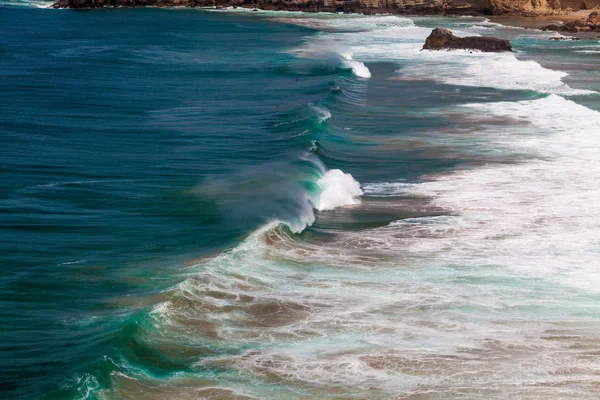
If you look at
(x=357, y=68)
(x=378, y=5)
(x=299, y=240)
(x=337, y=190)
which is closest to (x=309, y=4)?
(x=378, y=5)

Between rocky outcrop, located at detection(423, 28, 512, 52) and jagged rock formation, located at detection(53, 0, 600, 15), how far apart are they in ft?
117

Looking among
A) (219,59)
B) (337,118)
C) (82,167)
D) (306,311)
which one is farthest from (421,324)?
(219,59)

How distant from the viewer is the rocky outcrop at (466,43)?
55.3 meters

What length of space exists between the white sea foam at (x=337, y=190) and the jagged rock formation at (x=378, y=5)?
70.7 m

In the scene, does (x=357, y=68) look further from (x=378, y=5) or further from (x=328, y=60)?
(x=378, y=5)

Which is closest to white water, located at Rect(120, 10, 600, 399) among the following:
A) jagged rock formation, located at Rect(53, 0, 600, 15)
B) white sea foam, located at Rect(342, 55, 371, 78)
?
white sea foam, located at Rect(342, 55, 371, 78)

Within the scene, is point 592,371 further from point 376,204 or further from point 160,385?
point 376,204

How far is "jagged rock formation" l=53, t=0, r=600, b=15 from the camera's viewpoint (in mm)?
89938

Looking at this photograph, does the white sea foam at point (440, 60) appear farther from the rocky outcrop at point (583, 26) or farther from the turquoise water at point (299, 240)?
the rocky outcrop at point (583, 26)

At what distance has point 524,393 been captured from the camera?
1205cm

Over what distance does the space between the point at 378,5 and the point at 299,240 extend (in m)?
83.3

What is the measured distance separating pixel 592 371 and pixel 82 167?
50.9ft

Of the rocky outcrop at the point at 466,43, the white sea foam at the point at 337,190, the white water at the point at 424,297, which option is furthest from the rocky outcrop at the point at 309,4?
the white sea foam at the point at 337,190

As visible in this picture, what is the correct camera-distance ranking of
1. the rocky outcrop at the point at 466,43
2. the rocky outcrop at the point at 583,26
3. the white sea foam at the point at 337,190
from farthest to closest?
1. the rocky outcrop at the point at 583,26
2. the rocky outcrop at the point at 466,43
3. the white sea foam at the point at 337,190
